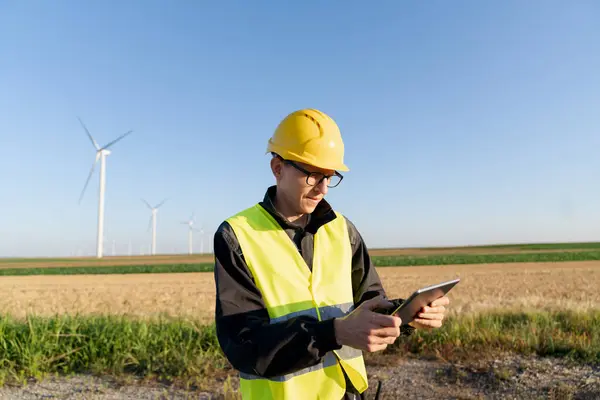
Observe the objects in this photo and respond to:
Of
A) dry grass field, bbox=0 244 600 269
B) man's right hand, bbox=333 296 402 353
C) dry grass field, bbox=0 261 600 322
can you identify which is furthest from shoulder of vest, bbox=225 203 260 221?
dry grass field, bbox=0 244 600 269

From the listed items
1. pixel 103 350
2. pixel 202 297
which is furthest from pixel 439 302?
pixel 202 297

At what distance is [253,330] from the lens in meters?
1.61

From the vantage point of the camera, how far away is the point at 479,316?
6.77 m

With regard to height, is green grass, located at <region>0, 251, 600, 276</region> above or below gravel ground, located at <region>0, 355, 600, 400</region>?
below

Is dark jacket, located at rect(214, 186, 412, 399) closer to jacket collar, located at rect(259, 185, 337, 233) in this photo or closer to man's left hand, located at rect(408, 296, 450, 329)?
jacket collar, located at rect(259, 185, 337, 233)

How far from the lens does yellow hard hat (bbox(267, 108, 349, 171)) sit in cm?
189

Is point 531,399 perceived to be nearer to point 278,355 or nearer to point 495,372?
point 495,372

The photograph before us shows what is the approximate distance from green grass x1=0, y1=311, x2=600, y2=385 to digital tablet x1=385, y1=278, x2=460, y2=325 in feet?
11.0

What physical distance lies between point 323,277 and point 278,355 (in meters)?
0.39

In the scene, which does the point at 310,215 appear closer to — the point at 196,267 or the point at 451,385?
the point at 451,385

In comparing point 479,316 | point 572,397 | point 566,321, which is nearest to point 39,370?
point 572,397

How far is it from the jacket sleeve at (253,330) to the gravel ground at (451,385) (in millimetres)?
2747

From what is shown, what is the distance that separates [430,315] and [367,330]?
425mm

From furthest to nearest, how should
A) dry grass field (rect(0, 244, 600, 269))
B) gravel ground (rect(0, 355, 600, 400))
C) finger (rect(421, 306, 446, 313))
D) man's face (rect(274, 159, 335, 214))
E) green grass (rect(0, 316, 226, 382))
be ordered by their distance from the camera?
dry grass field (rect(0, 244, 600, 269)) → green grass (rect(0, 316, 226, 382)) → gravel ground (rect(0, 355, 600, 400)) → man's face (rect(274, 159, 335, 214)) → finger (rect(421, 306, 446, 313))
